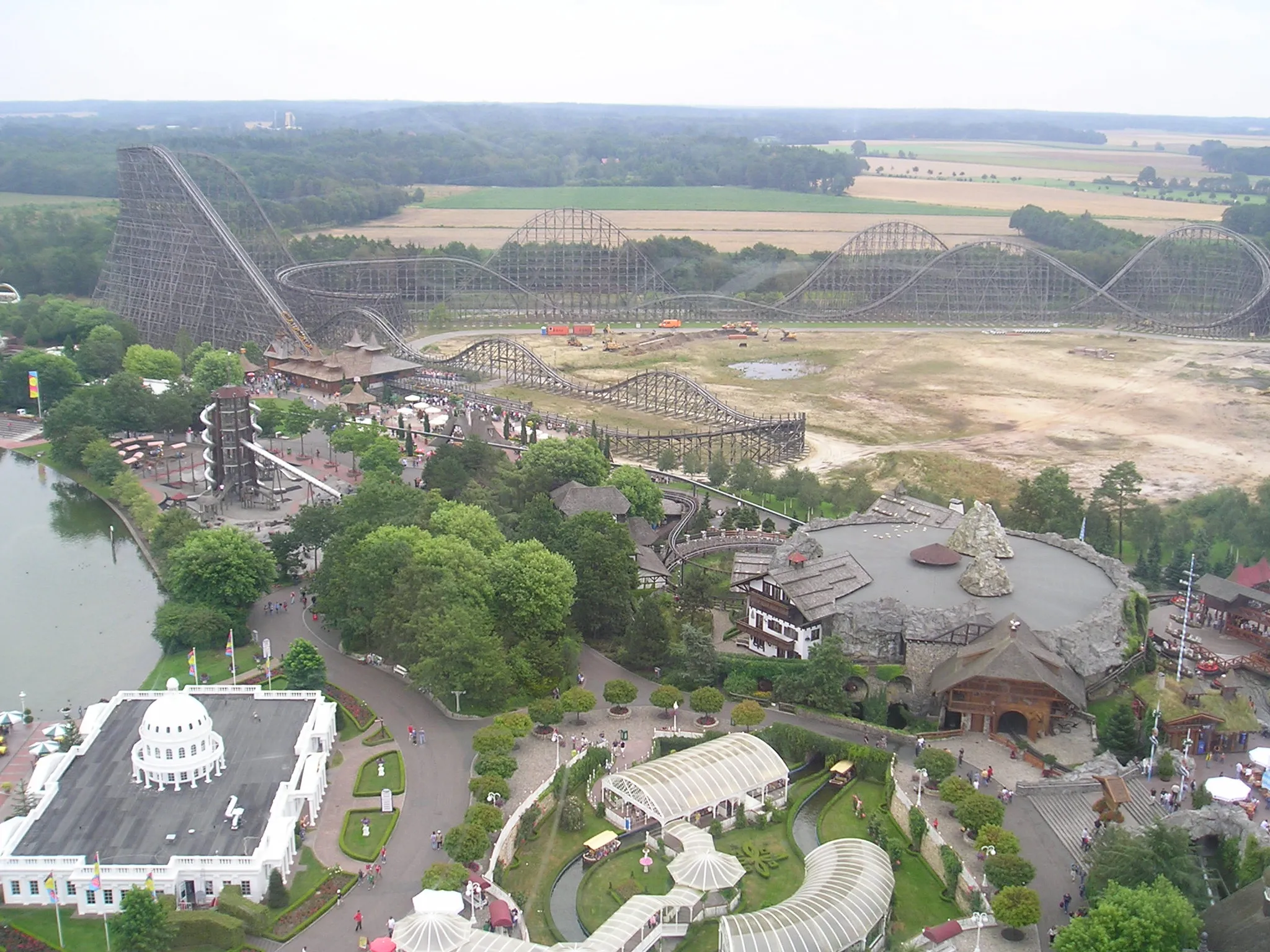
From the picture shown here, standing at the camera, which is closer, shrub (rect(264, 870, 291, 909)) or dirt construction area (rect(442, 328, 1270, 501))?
shrub (rect(264, 870, 291, 909))

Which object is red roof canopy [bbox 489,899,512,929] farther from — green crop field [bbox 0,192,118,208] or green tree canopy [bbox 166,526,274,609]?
green crop field [bbox 0,192,118,208]

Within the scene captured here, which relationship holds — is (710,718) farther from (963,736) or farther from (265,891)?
(265,891)

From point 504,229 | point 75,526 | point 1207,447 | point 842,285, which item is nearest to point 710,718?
point 75,526

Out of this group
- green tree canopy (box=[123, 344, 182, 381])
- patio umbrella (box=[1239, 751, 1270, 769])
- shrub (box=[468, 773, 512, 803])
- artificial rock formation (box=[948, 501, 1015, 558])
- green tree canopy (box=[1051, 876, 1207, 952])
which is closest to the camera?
green tree canopy (box=[1051, 876, 1207, 952])

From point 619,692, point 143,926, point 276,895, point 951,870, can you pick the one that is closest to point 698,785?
point 619,692

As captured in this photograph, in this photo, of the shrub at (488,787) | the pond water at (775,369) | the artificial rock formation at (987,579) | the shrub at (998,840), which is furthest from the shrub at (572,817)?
the pond water at (775,369)

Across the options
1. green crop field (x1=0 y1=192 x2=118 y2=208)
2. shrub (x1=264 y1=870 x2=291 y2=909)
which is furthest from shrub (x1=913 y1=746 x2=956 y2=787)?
green crop field (x1=0 y1=192 x2=118 y2=208)

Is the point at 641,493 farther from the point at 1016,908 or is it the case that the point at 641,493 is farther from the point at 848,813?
the point at 1016,908

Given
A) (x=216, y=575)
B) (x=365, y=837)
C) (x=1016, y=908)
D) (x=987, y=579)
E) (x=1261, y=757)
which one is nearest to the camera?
(x=1016, y=908)
